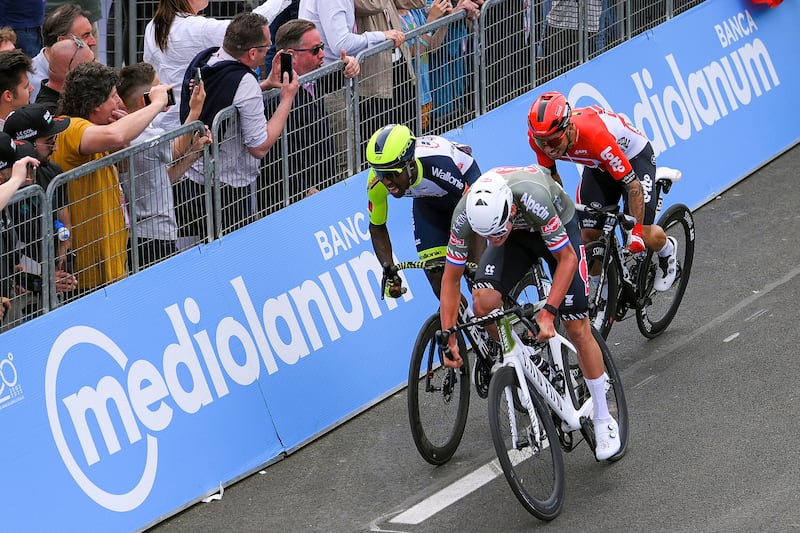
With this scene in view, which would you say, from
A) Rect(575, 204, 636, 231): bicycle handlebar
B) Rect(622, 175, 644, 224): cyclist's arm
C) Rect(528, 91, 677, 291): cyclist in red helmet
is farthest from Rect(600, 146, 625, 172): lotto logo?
Rect(575, 204, 636, 231): bicycle handlebar

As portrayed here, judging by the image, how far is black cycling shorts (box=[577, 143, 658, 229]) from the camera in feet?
30.9

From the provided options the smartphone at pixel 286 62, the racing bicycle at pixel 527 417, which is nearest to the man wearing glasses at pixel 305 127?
the smartphone at pixel 286 62

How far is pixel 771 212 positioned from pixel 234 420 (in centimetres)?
567

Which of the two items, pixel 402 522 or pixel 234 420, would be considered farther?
pixel 234 420

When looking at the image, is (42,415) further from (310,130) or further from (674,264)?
(674,264)

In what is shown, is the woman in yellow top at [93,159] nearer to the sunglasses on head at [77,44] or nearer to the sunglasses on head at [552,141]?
the sunglasses on head at [77,44]

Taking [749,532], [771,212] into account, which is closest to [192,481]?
[749,532]

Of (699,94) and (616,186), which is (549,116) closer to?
(616,186)

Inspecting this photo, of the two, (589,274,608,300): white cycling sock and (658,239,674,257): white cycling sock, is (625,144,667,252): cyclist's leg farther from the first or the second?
(589,274,608,300): white cycling sock

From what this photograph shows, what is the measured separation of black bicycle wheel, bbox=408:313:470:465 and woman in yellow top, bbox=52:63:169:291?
186 centimetres

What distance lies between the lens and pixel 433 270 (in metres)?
8.47

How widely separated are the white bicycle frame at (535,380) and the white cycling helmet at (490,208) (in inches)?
20.0

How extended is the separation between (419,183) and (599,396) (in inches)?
64.3

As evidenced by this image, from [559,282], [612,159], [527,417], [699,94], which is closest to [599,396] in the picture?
[527,417]
